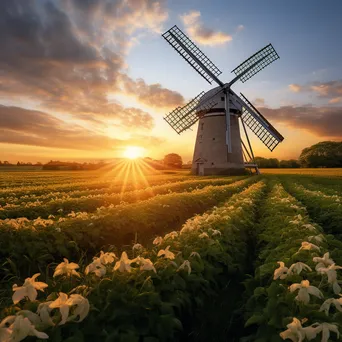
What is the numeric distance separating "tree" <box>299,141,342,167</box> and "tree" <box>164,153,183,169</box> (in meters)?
49.2

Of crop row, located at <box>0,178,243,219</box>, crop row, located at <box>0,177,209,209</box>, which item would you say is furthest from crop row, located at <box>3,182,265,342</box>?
crop row, located at <box>0,177,209,209</box>

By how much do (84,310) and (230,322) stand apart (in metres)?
3.25

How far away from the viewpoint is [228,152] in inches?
1864

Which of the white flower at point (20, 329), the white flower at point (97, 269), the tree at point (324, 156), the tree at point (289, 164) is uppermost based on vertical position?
the tree at point (324, 156)

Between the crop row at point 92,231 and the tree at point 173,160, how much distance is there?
97525mm

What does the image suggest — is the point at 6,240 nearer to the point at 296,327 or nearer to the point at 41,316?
the point at 41,316

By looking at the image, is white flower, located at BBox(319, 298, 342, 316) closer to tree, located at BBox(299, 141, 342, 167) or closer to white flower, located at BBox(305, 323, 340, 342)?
white flower, located at BBox(305, 323, 340, 342)

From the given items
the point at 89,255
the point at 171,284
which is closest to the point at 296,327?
the point at 171,284

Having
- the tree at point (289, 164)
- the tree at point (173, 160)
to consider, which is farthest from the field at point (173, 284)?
the tree at point (289, 164)

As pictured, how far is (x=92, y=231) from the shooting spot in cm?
963

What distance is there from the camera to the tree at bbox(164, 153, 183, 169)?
376ft

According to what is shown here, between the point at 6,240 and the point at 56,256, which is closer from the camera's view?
the point at 6,240

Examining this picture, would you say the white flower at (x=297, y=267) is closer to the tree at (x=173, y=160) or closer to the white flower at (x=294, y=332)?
the white flower at (x=294, y=332)

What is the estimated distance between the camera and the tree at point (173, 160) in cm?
11446
